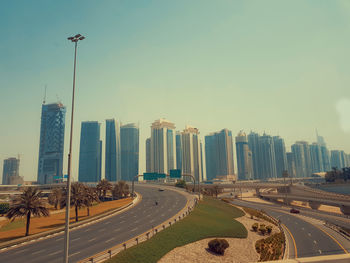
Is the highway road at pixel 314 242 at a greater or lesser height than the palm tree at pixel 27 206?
lesser

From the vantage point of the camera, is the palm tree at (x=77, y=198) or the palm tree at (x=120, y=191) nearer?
the palm tree at (x=77, y=198)

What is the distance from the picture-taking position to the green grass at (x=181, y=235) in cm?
2556

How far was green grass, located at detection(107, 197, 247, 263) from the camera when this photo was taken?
83.9 feet

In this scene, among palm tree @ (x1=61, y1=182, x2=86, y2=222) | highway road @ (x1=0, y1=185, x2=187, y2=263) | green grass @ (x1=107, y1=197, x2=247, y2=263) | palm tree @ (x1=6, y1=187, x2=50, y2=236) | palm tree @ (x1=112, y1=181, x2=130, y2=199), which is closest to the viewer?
green grass @ (x1=107, y1=197, x2=247, y2=263)

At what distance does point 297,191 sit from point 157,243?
418ft

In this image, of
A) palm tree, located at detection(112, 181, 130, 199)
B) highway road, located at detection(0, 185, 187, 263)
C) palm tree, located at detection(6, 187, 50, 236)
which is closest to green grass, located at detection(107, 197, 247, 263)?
highway road, located at detection(0, 185, 187, 263)

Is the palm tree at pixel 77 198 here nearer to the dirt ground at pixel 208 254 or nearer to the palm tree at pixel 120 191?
the dirt ground at pixel 208 254

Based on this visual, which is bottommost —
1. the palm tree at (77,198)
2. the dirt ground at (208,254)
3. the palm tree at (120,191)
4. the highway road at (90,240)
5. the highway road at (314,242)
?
the highway road at (314,242)

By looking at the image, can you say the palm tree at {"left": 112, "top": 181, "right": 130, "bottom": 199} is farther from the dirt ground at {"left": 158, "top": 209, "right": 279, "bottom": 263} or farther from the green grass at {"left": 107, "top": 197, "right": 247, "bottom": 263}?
the dirt ground at {"left": 158, "top": 209, "right": 279, "bottom": 263}

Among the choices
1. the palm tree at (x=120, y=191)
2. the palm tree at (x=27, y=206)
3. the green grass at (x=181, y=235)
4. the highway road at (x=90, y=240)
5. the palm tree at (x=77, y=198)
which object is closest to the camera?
the green grass at (x=181, y=235)

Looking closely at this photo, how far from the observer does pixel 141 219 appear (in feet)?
149

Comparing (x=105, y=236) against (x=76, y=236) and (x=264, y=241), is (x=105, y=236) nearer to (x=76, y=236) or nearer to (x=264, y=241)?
(x=76, y=236)

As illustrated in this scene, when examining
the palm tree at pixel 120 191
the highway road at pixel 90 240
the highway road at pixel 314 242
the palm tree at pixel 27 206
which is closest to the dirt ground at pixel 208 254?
the highway road at pixel 314 242

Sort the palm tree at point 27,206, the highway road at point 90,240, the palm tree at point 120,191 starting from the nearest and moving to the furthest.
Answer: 1. the highway road at point 90,240
2. the palm tree at point 27,206
3. the palm tree at point 120,191
